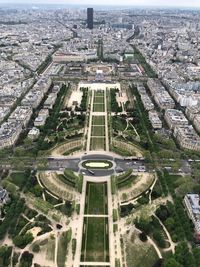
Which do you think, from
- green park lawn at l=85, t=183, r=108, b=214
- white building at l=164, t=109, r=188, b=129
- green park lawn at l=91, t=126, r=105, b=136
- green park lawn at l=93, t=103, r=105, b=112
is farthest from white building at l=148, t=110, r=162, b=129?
green park lawn at l=85, t=183, r=108, b=214

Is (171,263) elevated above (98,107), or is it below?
below

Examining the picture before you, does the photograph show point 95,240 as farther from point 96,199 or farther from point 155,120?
point 155,120

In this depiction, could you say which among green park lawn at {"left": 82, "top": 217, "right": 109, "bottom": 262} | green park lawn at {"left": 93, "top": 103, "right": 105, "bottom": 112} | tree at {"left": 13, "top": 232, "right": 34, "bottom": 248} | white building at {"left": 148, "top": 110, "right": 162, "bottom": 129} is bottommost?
green park lawn at {"left": 82, "top": 217, "right": 109, "bottom": 262}

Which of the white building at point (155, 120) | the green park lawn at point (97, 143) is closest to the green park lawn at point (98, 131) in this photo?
the green park lawn at point (97, 143)

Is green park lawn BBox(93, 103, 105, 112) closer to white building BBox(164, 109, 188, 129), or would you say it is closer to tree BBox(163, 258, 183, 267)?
white building BBox(164, 109, 188, 129)

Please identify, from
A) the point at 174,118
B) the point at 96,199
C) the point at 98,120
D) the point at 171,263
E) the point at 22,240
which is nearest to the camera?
the point at 171,263

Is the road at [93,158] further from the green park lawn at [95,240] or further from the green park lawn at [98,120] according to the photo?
the green park lawn at [98,120]

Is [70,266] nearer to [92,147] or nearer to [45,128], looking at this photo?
[92,147]

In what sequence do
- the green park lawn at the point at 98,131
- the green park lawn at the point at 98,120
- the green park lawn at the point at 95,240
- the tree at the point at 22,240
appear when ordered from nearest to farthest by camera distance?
the green park lawn at the point at 95,240 → the tree at the point at 22,240 → the green park lawn at the point at 98,131 → the green park lawn at the point at 98,120

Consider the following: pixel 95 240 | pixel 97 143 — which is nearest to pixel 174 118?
pixel 97 143

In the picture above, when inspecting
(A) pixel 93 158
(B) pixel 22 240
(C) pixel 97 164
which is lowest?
(B) pixel 22 240

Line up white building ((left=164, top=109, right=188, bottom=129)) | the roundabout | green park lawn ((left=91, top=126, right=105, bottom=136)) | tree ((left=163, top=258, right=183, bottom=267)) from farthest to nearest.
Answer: white building ((left=164, top=109, right=188, bottom=129)) < green park lawn ((left=91, top=126, right=105, bottom=136)) < the roundabout < tree ((left=163, top=258, right=183, bottom=267))

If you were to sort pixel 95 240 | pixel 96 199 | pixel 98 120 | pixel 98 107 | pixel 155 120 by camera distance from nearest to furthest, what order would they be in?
pixel 95 240, pixel 96 199, pixel 155 120, pixel 98 120, pixel 98 107
